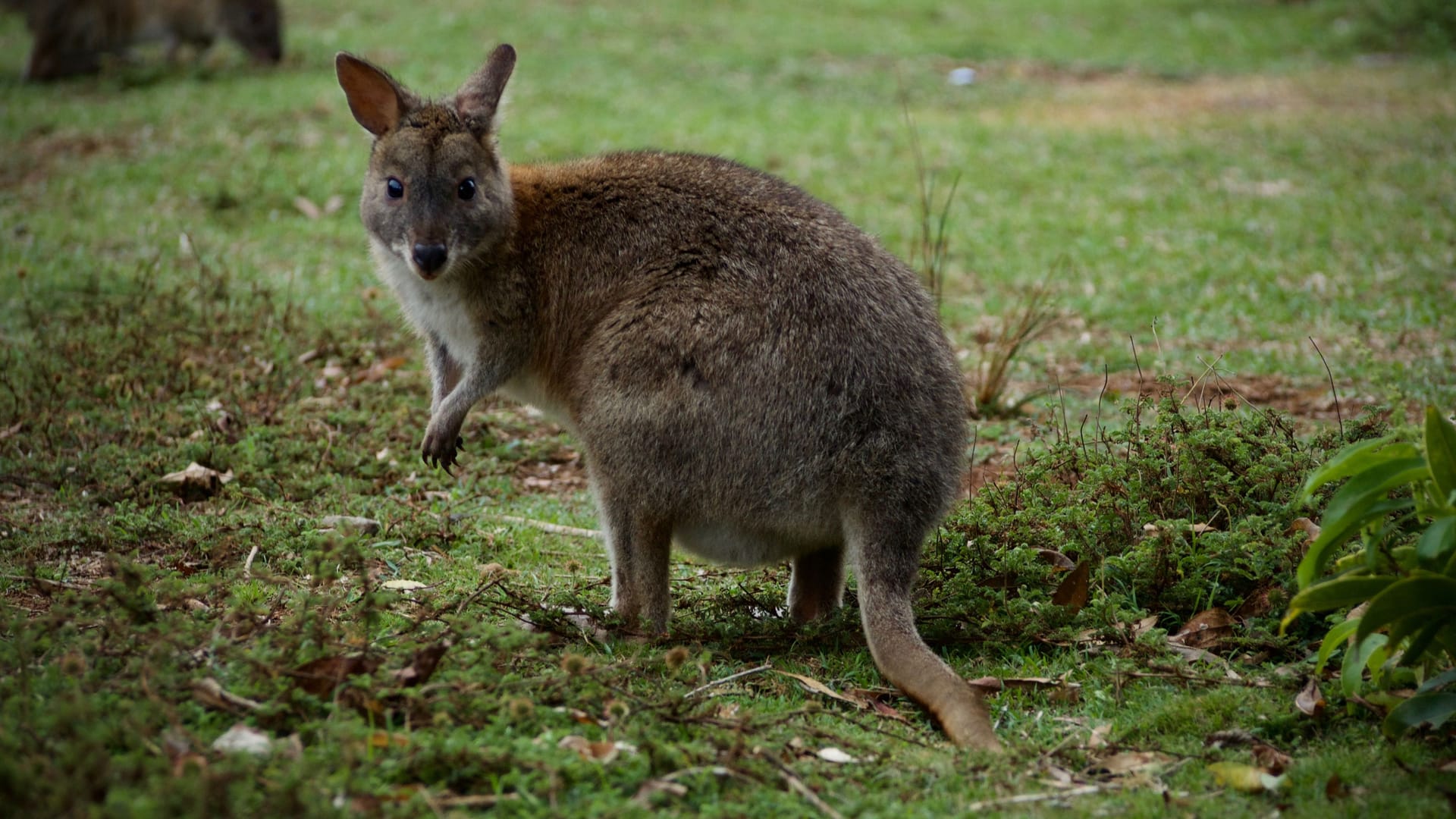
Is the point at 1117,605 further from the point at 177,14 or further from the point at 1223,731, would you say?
the point at 177,14

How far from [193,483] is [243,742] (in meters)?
2.83

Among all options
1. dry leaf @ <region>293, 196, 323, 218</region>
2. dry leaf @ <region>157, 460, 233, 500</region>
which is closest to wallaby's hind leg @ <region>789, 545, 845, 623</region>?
dry leaf @ <region>157, 460, 233, 500</region>

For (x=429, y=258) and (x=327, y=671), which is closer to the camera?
(x=327, y=671)

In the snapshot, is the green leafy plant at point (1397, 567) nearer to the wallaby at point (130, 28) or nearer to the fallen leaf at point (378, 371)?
the fallen leaf at point (378, 371)

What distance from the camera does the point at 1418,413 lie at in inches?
255

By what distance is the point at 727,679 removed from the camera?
13.1ft

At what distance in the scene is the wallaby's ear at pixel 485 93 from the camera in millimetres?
4938

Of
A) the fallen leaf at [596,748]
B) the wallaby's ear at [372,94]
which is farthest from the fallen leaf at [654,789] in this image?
the wallaby's ear at [372,94]

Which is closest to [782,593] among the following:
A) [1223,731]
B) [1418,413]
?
[1223,731]

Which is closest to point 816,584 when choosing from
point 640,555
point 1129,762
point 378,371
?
point 640,555

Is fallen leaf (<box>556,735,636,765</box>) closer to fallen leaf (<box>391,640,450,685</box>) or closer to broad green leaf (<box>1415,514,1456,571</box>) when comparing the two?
fallen leaf (<box>391,640,450,685</box>)

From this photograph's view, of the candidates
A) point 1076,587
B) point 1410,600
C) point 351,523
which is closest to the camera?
point 1410,600

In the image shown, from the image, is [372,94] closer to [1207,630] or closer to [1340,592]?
[1207,630]

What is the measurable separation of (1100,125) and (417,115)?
10.2m
